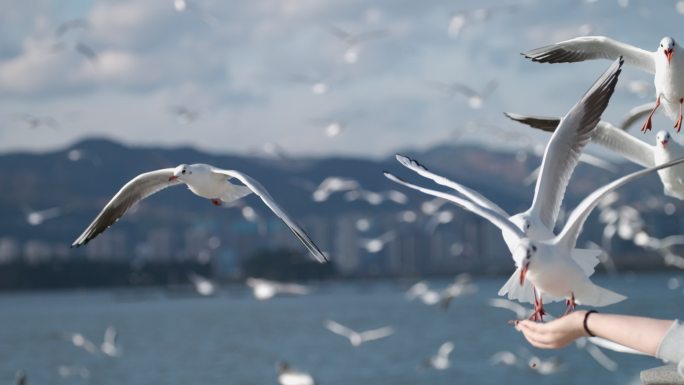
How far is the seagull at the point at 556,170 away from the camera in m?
5.29

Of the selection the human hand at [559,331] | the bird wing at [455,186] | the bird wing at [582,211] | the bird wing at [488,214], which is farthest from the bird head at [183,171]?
the human hand at [559,331]

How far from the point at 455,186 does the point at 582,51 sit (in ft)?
9.20

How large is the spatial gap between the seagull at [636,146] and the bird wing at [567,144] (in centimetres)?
65

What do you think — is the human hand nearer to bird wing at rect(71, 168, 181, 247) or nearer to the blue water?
bird wing at rect(71, 168, 181, 247)

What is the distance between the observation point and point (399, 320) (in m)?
70.4

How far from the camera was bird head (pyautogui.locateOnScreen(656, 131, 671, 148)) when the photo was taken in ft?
22.1

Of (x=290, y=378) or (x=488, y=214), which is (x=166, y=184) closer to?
(x=488, y=214)

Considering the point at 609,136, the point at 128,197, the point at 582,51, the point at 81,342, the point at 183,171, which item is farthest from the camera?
the point at 81,342

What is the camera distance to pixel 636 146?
691 centimetres

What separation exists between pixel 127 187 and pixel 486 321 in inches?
2250

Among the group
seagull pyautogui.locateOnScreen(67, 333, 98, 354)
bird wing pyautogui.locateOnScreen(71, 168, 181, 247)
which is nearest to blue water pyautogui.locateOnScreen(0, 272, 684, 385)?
seagull pyautogui.locateOnScreen(67, 333, 98, 354)

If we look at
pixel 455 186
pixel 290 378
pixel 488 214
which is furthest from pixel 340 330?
pixel 488 214

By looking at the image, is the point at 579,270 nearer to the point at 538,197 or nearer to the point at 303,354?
the point at 538,197

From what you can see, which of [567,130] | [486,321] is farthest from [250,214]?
[486,321]
